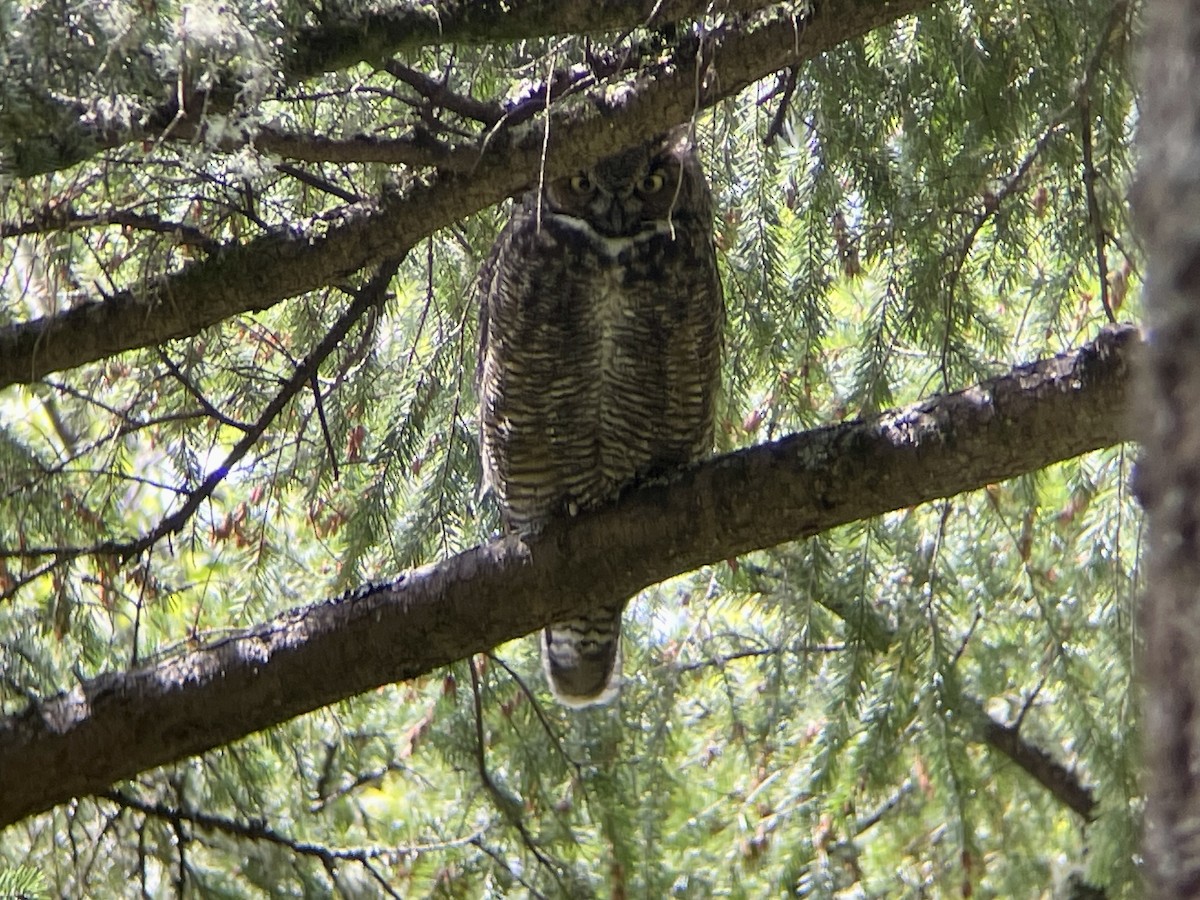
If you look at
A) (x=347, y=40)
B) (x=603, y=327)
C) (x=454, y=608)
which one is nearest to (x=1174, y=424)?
(x=347, y=40)

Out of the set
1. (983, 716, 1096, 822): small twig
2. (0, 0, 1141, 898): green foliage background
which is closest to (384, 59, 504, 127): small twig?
(0, 0, 1141, 898): green foliage background

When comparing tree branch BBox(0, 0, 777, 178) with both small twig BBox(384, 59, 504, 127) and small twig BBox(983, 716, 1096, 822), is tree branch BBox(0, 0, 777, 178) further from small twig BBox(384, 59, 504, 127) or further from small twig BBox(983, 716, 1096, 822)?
small twig BBox(983, 716, 1096, 822)

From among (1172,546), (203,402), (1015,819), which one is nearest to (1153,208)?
(1172,546)

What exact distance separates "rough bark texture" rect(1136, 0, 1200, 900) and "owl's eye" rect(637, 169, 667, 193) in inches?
95.0

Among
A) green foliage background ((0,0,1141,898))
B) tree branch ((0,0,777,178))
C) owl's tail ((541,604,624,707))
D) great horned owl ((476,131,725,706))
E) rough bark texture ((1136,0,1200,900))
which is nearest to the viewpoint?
rough bark texture ((1136,0,1200,900))

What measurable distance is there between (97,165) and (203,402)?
1.34 ft

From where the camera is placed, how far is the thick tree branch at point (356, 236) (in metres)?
1.85

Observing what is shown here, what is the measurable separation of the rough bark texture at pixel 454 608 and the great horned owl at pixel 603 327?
0.46 m

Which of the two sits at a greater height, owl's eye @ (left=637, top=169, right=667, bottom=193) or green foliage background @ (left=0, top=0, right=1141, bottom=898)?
owl's eye @ (left=637, top=169, right=667, bottom=193)

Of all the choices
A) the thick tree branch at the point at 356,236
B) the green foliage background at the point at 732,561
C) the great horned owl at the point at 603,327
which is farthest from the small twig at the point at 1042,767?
the thick tree branch at the point at 356,236

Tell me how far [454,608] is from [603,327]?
82 cm

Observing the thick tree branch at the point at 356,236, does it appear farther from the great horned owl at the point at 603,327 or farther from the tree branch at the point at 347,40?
the great horned owl at the point at 603,327

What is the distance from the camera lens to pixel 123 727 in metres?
2.13

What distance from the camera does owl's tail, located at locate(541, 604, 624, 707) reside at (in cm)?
326
